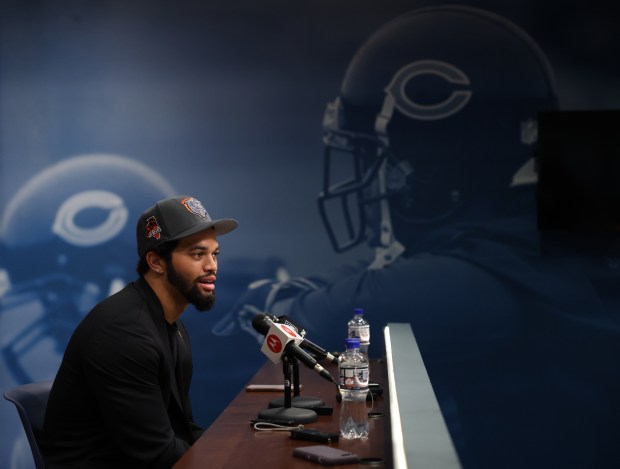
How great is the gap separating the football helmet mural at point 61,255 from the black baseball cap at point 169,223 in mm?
2432

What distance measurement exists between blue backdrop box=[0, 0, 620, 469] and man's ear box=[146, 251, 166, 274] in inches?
94.8

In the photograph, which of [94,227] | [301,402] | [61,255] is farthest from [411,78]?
[301,402]

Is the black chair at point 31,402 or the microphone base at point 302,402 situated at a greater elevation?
the black chair at point 31,402

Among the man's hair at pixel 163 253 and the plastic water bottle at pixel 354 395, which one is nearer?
the plastic water bottle at pixel 354 395

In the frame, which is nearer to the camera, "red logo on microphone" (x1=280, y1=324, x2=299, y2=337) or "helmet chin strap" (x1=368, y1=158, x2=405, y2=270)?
"red logo on microphone" (x1=280, y1=324, x2=299, y2=337)

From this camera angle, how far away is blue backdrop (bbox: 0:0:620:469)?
18.6 ft

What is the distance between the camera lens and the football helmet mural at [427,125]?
18.3ft

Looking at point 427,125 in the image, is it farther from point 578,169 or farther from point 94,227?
point 94,227

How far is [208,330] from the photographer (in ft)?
18.8

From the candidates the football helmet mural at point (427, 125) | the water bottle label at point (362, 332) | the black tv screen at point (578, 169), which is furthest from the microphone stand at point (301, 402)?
the black tv screen at point (578, 169)

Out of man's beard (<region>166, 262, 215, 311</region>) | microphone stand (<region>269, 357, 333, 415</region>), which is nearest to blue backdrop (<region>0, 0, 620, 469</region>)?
microphone stand (<region>269, 357, 333, 415</region>)

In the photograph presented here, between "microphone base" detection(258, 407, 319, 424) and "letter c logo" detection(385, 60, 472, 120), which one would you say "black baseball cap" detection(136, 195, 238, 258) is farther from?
"letter c logo" detection(385, 60, 472, 120)

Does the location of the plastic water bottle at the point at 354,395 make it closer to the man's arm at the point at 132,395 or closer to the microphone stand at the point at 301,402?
the microphone stand at the point at 301,402

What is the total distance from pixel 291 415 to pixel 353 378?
0.33 metres
